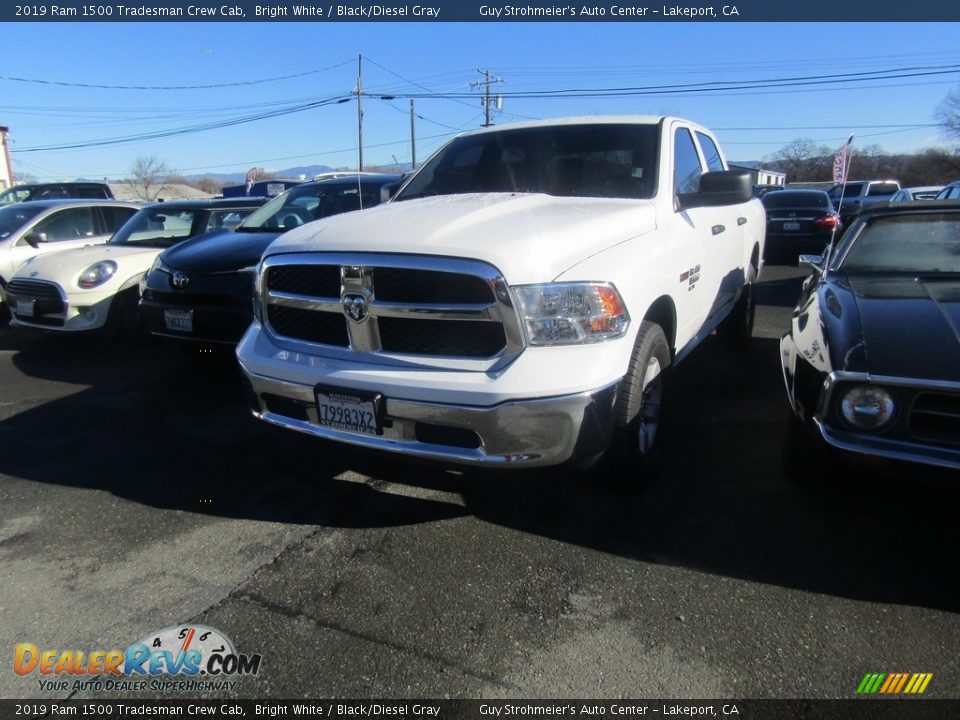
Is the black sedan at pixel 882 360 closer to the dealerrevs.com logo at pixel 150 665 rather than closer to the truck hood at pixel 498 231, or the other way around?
the truck hood at pixel 498 231

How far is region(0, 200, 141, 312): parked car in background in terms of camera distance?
26.9 feet

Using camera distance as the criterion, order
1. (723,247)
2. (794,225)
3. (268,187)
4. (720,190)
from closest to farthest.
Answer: (720,190), (723,247), (794,225), (268,187)

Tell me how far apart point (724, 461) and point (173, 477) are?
3.21 metres

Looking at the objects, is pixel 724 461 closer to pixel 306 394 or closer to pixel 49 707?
pixel 306 394

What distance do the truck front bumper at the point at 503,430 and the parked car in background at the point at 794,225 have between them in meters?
11.4

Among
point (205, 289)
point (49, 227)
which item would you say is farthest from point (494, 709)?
point (49, 227)

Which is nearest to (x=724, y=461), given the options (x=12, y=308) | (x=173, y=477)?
(x=173, y=477)

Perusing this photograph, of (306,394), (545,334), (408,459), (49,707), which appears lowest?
(49,707)

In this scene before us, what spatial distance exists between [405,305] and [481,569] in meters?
1.17

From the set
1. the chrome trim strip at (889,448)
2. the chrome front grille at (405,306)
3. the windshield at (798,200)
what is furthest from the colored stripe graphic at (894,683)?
the windshield at (798,200)

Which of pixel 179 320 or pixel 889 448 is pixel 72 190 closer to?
pixel 179 320

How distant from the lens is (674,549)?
9.55 feet

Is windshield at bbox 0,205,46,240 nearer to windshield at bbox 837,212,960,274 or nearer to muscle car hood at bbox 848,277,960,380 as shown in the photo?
windshield at bbox 837,212,960,274

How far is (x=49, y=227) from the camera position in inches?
336
